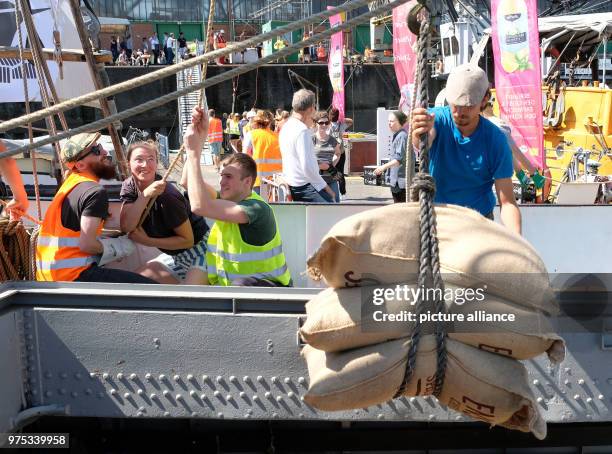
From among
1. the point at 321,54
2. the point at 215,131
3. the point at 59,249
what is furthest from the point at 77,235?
the point at 321,54

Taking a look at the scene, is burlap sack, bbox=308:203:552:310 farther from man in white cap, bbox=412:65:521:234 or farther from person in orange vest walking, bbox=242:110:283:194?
person in orange vest walking, bbox=242:110:283:194

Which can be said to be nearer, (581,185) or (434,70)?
(581,185)

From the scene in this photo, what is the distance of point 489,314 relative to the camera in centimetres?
221

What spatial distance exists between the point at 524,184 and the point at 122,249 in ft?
17.4

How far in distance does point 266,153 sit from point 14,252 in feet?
16.9

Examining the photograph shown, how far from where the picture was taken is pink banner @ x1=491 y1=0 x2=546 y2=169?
8766 millimetres

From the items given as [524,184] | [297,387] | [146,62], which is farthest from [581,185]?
[146,62]

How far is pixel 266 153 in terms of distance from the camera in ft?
29.2

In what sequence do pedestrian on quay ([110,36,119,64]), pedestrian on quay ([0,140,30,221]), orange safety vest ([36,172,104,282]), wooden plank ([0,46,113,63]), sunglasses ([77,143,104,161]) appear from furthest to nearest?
pedestrian on quay ([110,36,119,64])
wooden plank ([0,46,113,63])
pedestrian on quay ([0,140,30,221])
sunglasses ([77,143,104,161])
orange safety vest ([36,172,104,282])

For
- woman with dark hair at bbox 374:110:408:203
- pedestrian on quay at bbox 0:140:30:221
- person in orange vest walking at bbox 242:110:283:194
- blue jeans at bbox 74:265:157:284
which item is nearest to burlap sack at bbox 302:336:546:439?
blue jeans at bbox 74:265:157:284

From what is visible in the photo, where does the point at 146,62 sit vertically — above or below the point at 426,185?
above

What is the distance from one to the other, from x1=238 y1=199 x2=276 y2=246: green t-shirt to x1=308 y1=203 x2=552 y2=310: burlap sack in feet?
5.33

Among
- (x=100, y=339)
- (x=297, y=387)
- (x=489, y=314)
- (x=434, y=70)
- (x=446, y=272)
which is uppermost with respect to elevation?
(x=434, y=70)

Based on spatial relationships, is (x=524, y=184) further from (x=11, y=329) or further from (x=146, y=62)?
(x=146, y=62)
